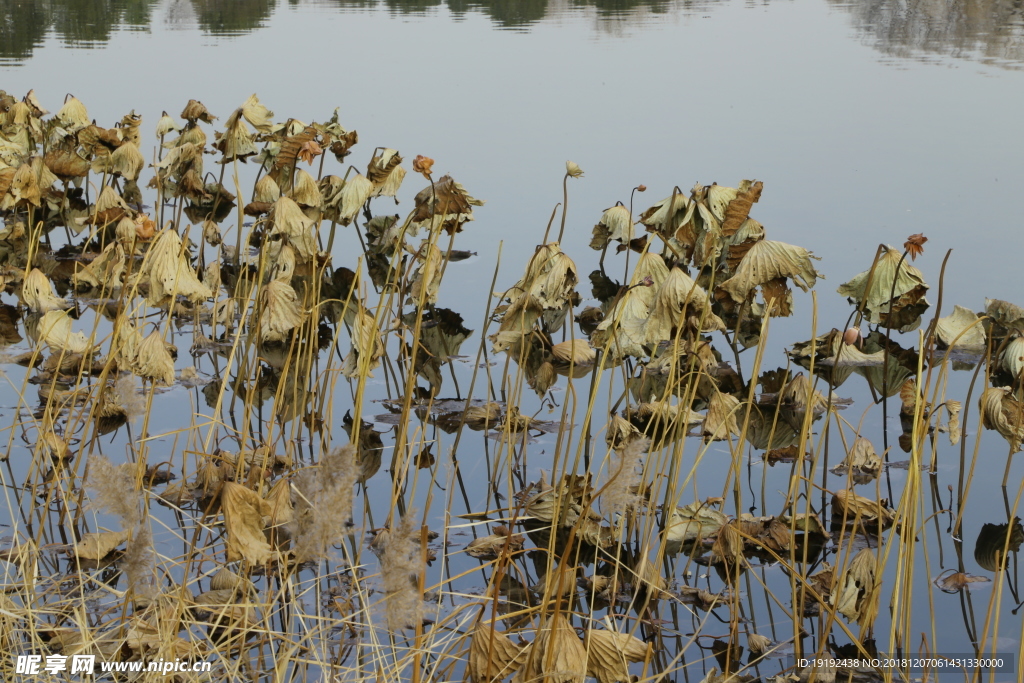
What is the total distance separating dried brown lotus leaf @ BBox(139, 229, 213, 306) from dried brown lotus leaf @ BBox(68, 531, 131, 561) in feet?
2.09

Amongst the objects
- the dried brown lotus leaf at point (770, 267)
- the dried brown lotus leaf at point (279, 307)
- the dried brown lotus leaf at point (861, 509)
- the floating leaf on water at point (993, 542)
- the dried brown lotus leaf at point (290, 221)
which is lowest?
the floating leaf on water at point (993, 542)

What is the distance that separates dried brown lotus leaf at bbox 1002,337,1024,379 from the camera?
2.13 m

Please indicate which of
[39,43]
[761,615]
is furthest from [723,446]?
[39,43]

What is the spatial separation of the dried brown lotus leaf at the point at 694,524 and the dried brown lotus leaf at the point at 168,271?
1.18 metres

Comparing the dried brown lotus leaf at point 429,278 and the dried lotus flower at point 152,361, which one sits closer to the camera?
the dried lotus flower at point 152,361

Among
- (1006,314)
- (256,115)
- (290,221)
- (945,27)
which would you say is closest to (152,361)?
(290,221)

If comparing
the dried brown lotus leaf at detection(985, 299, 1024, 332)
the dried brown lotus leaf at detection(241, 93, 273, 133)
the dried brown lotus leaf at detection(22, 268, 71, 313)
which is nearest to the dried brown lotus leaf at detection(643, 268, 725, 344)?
the dried brown lotus leaf at detection(985, 299, 1024, 332)

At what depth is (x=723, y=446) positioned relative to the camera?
2.26m

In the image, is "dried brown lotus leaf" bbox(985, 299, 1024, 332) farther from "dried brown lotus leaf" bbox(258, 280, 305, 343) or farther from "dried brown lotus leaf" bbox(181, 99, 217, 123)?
"dried brown lotus leaf" bbox(181, 99, 217, 123)

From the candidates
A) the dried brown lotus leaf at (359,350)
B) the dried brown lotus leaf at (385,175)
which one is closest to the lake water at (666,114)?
the dried brown lotus leaf at (359,350)

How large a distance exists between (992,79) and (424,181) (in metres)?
3.65

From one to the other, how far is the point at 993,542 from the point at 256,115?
9.21 ft

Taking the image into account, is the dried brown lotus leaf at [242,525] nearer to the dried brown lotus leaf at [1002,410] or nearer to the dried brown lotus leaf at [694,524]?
the dried brown lotus leaf at [694,524]

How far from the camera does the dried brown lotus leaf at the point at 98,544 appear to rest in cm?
180
